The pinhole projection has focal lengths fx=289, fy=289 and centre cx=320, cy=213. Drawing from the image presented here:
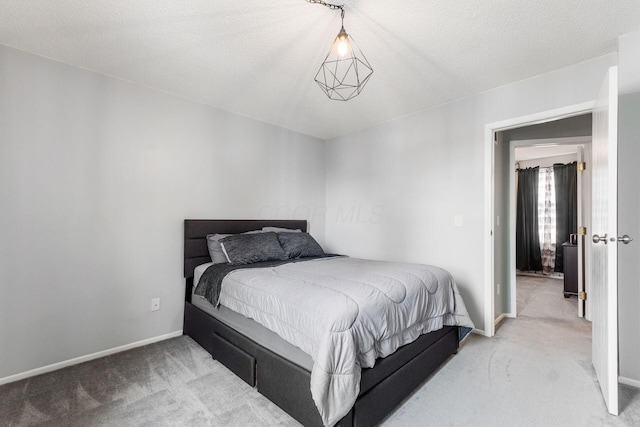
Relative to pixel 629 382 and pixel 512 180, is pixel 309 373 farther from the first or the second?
pixel 512 180

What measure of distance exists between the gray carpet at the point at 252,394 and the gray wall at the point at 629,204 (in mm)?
273

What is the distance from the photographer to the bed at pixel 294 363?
1.50m

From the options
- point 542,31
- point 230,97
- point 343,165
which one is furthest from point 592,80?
point 230,97

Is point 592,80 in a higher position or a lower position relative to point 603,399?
higher

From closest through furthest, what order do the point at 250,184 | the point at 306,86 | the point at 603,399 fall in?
the point at 603,399 < the point at 306,86 < the point at 250,184

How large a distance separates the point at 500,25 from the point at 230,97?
91.0 inches

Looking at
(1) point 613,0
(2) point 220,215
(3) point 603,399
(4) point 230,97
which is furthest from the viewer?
(2) point 220,215

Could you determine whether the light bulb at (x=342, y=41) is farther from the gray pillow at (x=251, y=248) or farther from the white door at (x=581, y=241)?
the white door at (x=581, y=241)

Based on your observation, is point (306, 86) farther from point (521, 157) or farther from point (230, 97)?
point (521, 157)

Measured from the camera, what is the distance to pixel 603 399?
179 centimetres

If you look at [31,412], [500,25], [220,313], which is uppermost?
[500,25]

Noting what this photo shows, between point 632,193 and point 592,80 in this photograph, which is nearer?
point 632,193

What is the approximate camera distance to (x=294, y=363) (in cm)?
162

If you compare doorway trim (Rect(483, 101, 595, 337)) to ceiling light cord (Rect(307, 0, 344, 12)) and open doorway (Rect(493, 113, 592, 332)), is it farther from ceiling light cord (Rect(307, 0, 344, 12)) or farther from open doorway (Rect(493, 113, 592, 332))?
ceiling light cord (Rect(307, 0, 344, 12))
